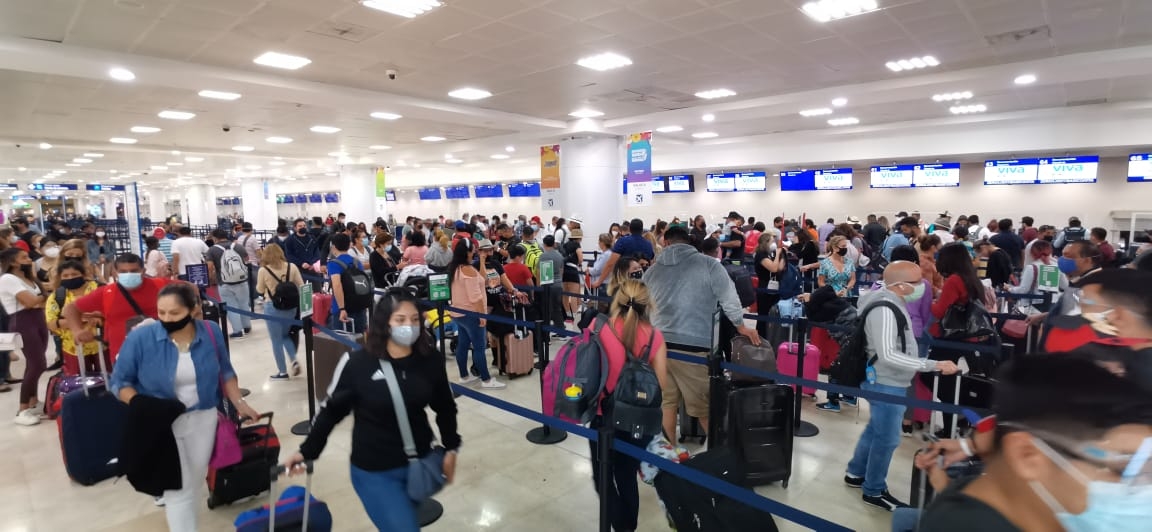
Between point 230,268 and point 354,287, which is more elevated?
point 230,268

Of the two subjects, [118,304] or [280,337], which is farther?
[280,337]

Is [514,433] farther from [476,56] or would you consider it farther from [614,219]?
[614,219]

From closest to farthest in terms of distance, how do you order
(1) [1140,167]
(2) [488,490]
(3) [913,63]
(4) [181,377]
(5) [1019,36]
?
(4) [181,377] → (2) [488,490] → (5) [1019,36] → (3) [913,63] → (1) [1140,167]

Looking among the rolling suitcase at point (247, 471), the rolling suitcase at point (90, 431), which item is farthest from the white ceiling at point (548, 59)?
the rolling suitcase at point (247, 471)

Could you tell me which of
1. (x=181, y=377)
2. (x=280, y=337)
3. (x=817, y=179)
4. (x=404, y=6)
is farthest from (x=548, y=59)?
(x=817, y=179)

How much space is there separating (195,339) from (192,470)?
27.5 inches

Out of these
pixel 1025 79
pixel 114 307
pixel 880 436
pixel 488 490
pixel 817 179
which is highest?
pixel 1025 79

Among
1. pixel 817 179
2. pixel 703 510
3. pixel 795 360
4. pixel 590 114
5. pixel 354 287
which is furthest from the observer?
pixel 817 179

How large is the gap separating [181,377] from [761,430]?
11.8 ft

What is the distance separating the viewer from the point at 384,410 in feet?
8.05

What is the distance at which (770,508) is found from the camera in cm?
200

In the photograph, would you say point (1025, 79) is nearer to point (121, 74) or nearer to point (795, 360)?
point (795, 360)

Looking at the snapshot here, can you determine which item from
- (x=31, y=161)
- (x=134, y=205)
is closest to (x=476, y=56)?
(x=134, y=205)

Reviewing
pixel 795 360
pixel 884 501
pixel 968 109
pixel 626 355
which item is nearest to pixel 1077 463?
pixel 626 355
